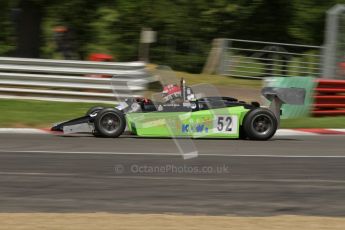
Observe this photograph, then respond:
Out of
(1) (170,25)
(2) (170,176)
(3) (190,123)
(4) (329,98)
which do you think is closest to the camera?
(2) (170,176)

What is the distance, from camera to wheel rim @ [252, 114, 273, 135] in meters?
10.8

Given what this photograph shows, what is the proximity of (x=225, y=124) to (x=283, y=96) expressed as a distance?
1.03m

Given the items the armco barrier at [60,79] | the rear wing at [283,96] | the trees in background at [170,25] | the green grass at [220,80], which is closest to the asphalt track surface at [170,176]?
the rear wing at [283,96]

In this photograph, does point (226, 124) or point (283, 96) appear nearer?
point (226, 124)

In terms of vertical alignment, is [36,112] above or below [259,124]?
below

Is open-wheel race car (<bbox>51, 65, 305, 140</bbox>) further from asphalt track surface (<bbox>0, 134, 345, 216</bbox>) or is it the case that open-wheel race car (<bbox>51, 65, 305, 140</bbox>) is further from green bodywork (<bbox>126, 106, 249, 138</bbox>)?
asphalt track surface (<bbox>0, 134, 345, 216</bbox>)

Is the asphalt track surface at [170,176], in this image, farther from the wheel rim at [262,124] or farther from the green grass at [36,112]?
the green grass at [36,112]

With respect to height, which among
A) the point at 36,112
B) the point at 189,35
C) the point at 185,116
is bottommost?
the point at 36,112

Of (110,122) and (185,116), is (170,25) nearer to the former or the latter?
(110,122)

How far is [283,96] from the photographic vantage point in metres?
11.0


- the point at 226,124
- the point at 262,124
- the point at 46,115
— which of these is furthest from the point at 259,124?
the point at 46,115

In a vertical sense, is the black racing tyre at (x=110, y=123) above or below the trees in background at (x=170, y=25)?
below

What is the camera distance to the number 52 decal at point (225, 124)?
10719 millimetres

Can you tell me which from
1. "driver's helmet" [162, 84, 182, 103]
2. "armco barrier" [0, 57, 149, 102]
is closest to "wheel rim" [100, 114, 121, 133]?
"driver's helmet" [162, 84, 182, 103]
